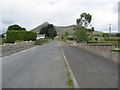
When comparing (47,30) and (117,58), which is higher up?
(47,30)

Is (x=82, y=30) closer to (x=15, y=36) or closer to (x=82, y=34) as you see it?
(x=82, y=34)

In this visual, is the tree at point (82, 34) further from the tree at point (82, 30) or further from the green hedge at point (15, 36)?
the green hedge at point (15, 36)

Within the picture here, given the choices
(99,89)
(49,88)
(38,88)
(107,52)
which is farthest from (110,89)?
(107,52)

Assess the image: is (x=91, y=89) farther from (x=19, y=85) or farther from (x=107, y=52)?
(x=107, y=52)

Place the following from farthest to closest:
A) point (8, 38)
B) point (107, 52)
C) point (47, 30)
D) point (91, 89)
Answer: point (47, 30) → point (8, 38) → point (107, 52) → point (91, 89)

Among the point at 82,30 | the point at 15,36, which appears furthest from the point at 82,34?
the point at 15,36

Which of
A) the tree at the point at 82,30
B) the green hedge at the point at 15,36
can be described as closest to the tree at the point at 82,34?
the tree at the point at 82,30

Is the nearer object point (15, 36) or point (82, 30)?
point (82, 30)

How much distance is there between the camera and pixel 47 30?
375 feet

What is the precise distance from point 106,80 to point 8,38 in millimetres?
43767

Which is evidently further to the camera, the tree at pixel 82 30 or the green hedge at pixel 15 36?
the green hedge at pixel 15 36

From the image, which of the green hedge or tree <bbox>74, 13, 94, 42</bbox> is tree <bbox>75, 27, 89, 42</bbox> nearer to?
tree <bbox>74, 13, 94, 42</bbox>

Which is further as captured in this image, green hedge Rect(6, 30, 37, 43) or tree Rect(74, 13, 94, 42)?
green hedge Rect(6, 30, 37, 43)

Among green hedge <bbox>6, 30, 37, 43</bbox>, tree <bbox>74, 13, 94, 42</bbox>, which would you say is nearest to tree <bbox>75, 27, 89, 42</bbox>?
tree <bbox>74, 13, 94, 42</bbox>
